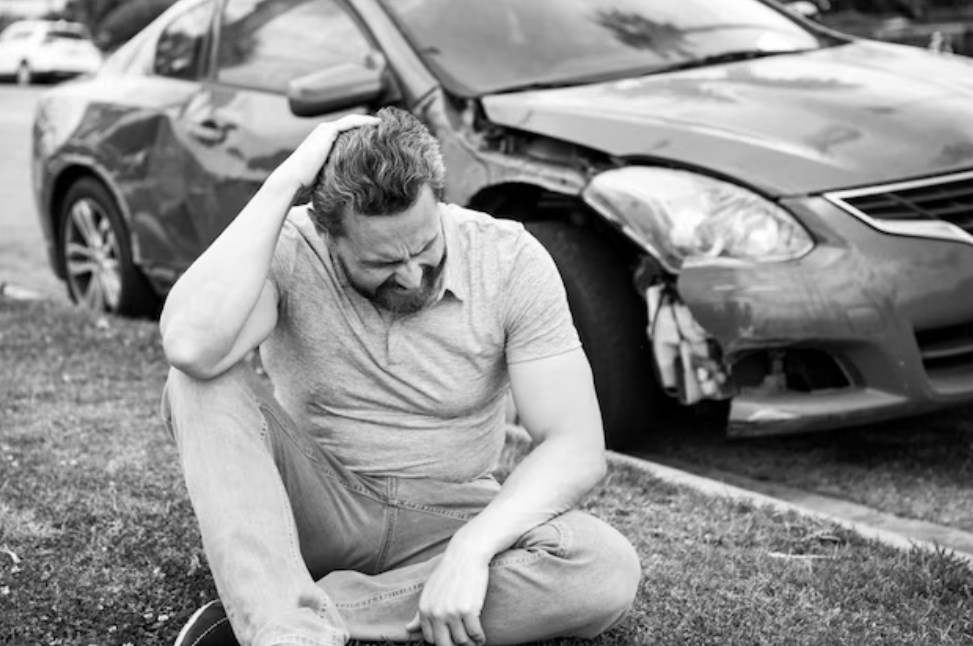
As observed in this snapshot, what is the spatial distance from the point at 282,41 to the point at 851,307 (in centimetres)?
258

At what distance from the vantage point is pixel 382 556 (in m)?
3.13

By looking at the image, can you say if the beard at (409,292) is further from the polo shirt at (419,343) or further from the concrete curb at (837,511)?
the concrete curb at (837,511)

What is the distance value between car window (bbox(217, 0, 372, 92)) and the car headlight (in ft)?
4.31

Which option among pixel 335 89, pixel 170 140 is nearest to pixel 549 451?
pixel 335 89

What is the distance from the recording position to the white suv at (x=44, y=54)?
3456 centimetres

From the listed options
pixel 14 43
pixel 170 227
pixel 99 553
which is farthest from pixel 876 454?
pixel 14 43

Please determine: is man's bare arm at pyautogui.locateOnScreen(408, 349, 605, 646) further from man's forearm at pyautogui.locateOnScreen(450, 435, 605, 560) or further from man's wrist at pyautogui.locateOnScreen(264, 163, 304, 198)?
man's wrist at pyautogui.locateOnScreen(264, 163, 304, 198)

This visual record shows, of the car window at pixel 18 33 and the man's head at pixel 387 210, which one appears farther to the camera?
the car window at pixel 18 33

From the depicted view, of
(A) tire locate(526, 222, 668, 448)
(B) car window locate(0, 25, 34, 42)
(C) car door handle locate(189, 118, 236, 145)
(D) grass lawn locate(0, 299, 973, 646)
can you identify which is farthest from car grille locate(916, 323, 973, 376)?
(B) car window locate(0, 25, 34, 42)

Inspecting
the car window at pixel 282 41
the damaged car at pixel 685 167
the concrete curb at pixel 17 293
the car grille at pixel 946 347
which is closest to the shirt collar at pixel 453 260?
the damaged car at pixel 685 167

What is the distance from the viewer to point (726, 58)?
5.15 m

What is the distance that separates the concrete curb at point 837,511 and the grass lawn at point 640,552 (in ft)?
0.18

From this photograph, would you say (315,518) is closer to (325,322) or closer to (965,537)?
(325,322)

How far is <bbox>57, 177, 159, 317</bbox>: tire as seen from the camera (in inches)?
257
